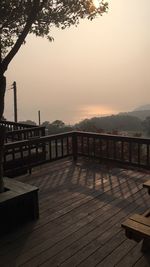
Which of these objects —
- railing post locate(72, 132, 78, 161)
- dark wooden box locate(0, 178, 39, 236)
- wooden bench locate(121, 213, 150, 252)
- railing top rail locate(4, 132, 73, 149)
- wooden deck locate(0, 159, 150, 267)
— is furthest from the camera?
railing post locate(72, 132, 78, 161)

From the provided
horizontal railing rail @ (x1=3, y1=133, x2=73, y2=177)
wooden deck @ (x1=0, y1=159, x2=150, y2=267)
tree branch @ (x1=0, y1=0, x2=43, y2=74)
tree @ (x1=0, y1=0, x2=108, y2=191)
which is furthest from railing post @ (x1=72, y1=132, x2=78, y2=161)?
tree branch @ (x1=0, y1=0, x2=43, y2=74)

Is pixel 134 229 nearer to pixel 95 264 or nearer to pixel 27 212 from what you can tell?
pixel 95 264

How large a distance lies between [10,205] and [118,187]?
252 cm

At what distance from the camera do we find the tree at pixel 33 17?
4199 mm

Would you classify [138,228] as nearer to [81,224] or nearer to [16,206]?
[81,224]

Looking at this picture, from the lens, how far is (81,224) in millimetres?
4285

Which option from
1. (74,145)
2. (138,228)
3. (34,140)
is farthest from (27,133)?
(138,228)

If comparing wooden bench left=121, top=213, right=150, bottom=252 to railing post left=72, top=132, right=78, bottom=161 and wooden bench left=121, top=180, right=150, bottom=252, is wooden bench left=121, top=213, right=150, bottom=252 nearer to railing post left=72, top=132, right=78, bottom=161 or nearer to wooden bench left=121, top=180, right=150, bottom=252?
wooden bench left=121, top=180, right=150, bottom=252

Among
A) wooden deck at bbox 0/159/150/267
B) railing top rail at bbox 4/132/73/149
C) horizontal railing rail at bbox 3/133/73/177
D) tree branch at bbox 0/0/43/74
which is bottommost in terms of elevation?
wooden deck at bbox 0/159/150/267

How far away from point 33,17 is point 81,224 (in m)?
3.13

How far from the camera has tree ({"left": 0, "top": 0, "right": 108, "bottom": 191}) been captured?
165 inches

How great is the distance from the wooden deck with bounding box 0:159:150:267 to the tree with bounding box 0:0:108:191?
1050mm

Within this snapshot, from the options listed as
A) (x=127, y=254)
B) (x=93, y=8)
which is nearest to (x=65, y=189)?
(x=127, y=254)

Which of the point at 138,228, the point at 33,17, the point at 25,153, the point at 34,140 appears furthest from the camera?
the point at 25,153
